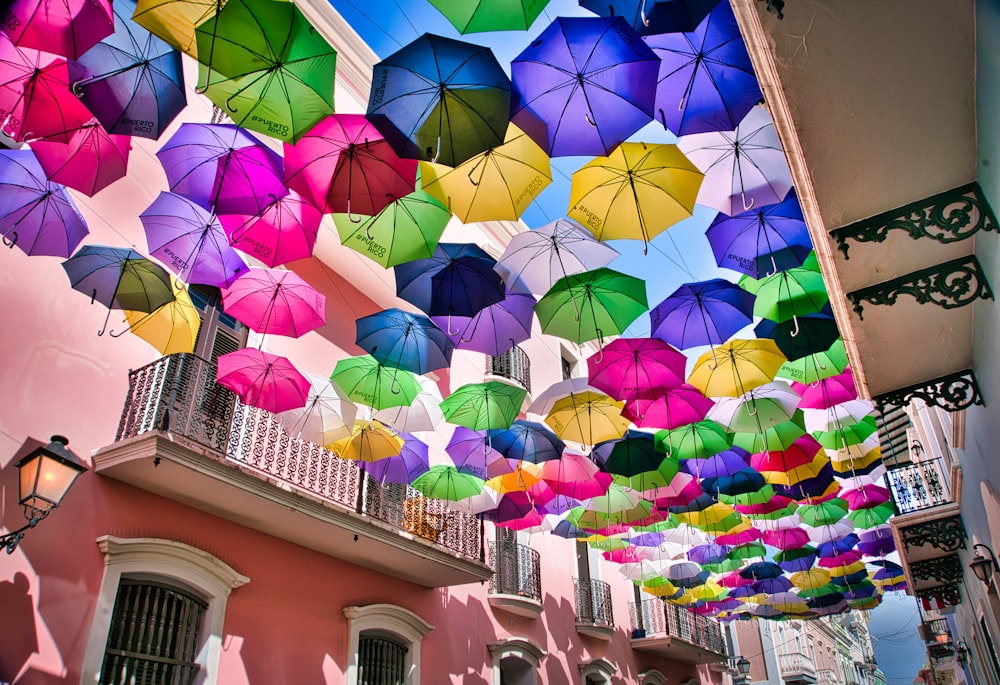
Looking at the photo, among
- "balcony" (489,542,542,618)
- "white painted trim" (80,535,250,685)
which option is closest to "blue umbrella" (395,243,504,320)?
"white painted trim" (80,535,250,685)

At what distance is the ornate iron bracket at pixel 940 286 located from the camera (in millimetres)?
4578

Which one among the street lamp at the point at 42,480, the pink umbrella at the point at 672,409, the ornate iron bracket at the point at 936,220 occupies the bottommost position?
the street lamp at the point at 42,480

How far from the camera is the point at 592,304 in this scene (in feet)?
24.5

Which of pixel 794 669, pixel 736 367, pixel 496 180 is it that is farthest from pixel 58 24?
pixel 794 669

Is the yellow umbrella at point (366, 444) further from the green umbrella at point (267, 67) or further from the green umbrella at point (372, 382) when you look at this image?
the green umbrella at point (267, 67)

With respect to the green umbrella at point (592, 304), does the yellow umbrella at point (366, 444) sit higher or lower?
lower

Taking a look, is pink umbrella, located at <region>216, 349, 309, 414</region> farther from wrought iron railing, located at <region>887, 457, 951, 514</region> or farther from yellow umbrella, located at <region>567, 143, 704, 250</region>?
wrought iron railing, located at <region>887, 457, 951, 514</region>

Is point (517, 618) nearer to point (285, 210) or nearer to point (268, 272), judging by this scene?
point (268, 272)


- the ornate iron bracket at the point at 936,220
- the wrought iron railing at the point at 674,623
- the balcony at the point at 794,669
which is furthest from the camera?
the balcony at the point at 794,669

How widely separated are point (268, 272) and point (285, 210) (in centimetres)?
113

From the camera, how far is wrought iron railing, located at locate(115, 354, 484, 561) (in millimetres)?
7828

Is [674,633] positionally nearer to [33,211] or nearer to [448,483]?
[448,483]

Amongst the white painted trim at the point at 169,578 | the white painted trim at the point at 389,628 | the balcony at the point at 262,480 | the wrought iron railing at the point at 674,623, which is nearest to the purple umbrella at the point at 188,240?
the balcony at the point at 262,480

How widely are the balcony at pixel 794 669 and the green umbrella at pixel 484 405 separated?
100 ft
